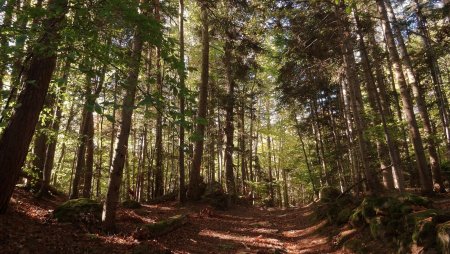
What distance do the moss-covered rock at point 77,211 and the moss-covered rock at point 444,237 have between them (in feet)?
26.5

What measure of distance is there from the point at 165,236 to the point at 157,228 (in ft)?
1.22

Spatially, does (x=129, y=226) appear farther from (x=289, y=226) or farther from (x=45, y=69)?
(x=289, y=226)

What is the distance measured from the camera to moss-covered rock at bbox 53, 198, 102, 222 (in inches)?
343

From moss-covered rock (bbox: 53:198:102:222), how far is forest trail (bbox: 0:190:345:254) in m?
0.27

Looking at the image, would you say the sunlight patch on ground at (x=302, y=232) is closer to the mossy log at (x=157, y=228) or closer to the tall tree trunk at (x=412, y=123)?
the tall tree trunk at (x=412, y=123)

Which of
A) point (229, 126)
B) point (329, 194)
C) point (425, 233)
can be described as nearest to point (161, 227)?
point (425, 233)

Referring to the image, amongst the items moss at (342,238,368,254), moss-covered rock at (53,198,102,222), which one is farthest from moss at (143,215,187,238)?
moss at (342,238,368,254)

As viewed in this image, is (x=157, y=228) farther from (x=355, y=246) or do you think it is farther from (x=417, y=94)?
(x=417, y=94)

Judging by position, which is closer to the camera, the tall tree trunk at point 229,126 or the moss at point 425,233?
the moss at point 425,233

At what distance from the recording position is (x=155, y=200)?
731 inches

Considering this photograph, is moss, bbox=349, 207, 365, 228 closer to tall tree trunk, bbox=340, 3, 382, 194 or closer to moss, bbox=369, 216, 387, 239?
moss, bbox=369, 216, 387, 239

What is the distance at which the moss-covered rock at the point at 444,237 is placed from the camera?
17.9 feet

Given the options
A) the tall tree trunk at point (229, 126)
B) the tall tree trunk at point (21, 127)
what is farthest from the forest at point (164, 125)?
the tall tree trunk at point (229, 126)

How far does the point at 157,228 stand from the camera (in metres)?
9.75
